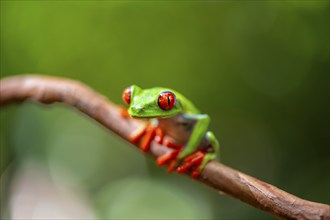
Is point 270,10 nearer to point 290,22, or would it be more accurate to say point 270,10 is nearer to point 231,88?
point 290,22

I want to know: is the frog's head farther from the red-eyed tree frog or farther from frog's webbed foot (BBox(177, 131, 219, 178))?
frog's webbed foot (BBox(177, 131, 219, 178))

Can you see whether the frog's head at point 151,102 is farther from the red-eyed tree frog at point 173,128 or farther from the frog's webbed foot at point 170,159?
the frog's webbed foot at point 170,159

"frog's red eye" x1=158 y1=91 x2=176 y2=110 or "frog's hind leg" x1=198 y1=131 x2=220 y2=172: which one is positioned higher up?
"frog's red eye" x1=158 y1=91 x2=176 y2=110

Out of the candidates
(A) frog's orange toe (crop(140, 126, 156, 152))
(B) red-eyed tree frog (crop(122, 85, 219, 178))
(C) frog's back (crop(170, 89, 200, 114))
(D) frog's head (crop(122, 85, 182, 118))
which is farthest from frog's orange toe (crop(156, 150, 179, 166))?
(C) frog's back (crop(170, 89, 200, 114))

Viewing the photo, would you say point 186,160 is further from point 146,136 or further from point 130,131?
point 130,131

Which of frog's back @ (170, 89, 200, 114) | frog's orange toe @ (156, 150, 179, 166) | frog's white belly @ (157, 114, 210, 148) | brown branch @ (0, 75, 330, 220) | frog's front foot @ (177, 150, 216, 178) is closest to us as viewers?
brown branch @ (0, 75, 330, 220)

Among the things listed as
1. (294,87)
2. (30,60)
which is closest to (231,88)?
(294,87)

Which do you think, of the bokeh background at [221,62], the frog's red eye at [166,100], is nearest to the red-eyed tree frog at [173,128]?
the frog's red eye at [166,100]
